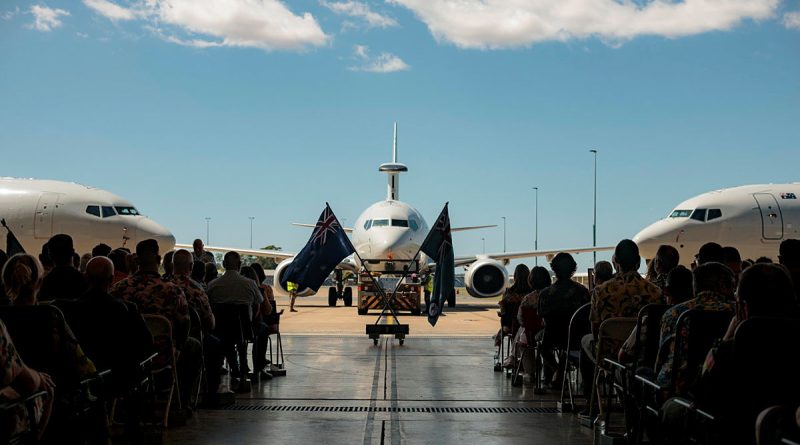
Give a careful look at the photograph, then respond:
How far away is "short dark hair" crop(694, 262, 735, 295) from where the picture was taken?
232 inches

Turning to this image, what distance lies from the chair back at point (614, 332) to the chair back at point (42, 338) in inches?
160

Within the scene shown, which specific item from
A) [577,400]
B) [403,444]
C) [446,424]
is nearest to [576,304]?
[577,400]

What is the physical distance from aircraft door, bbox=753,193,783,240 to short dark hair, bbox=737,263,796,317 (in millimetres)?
21040

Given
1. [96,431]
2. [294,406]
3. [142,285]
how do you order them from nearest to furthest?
1. [96,431]
2. [142,285]
3. [294,406]

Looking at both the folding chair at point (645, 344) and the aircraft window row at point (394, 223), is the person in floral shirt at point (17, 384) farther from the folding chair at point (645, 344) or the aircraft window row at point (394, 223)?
the aircraft window row at point (394, 223)

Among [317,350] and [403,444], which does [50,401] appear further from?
[317,350]

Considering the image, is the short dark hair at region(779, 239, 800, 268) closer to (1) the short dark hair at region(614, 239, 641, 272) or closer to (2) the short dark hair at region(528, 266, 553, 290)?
(1) the short dark hair at region(614, 239, 641, 272)

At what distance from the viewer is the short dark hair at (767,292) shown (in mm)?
4445

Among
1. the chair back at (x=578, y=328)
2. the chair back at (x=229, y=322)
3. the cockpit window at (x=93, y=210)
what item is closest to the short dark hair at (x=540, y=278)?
the chair back at (x=578, y=328)

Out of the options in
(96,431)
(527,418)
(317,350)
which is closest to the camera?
(96,431)

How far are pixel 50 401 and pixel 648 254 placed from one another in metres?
22.9

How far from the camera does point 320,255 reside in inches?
596

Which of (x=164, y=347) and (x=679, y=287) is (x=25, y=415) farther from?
(x=679, y=287)

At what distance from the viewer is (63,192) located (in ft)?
83.1
